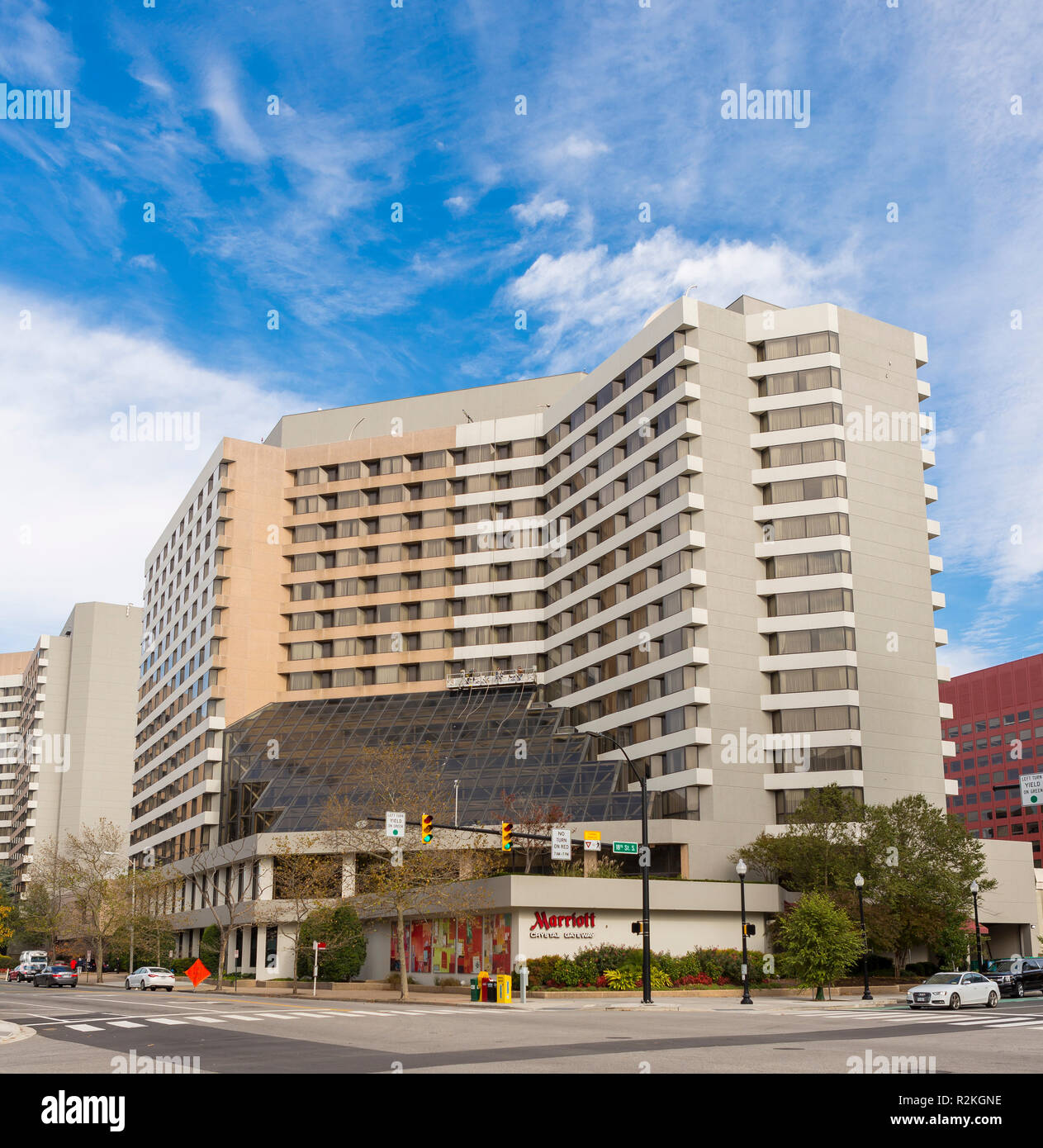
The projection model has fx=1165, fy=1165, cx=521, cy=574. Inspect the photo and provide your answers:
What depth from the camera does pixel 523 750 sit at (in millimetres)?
80688

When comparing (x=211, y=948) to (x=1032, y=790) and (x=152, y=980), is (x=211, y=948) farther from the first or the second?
(x=1032, y=790)

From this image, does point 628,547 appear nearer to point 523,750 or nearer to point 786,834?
point 523,750

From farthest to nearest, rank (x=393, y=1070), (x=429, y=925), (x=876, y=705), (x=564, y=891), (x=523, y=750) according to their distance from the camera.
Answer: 1. (x=523, y=750)
2. (x=876, y=705)
3. (x=429, y=925)
4. (x=564, y=891)
5. (x=393, y=1070)

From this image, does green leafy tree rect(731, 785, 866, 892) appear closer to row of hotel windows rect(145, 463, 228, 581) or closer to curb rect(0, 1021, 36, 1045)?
curb rect(0, 1021, 36, 1045)

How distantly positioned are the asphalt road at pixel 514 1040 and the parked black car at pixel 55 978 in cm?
3215

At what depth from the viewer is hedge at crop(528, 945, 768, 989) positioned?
2128 inches

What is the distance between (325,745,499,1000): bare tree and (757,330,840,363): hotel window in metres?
36.1

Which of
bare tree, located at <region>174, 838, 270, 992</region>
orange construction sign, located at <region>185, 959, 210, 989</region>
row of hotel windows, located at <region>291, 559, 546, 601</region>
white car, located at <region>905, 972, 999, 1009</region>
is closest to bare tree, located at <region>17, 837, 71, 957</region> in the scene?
bare tree, located at <region>174, 838, 270, 992</region>

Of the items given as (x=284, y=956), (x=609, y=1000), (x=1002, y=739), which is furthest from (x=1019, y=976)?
(x=1002, y=739)

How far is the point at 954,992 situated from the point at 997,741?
146034mm

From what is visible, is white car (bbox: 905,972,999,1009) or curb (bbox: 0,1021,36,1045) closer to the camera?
curb (bbox: 0,1021,36,1045)

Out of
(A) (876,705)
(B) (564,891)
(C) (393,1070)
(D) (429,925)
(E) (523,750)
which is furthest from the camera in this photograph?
(E) (523,750)
